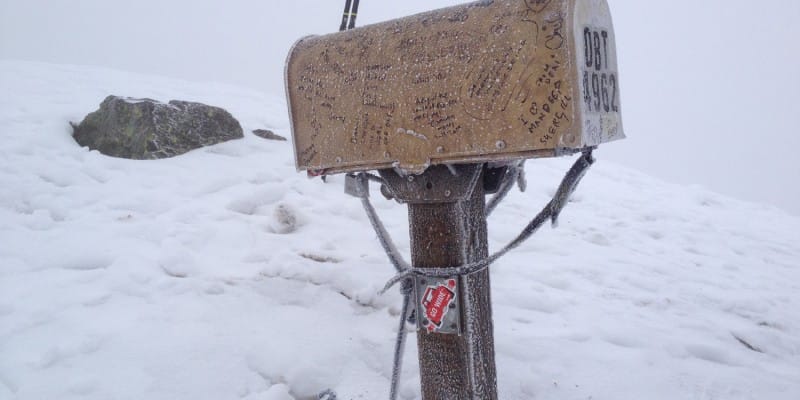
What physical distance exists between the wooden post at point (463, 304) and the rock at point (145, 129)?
3856 mm

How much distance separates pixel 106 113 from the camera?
514 cm

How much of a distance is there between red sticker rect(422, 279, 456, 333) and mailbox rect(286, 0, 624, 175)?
0.54m

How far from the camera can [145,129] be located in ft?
16.6

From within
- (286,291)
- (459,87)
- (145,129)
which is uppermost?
(145,129)

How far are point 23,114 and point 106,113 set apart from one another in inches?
35.2

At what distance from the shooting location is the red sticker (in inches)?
79.9

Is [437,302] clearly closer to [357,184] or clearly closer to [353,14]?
[357,184]

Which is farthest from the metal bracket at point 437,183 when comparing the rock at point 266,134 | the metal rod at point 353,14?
the rock at point 266,134

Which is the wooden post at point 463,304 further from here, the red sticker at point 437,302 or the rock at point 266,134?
the rock at point 266,134

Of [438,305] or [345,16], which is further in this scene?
[345,16]

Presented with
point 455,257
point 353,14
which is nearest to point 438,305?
point 455,257

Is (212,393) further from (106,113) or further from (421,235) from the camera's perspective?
(106,113)

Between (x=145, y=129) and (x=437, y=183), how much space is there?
4.14 m

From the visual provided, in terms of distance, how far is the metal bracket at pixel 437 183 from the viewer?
1933mm
